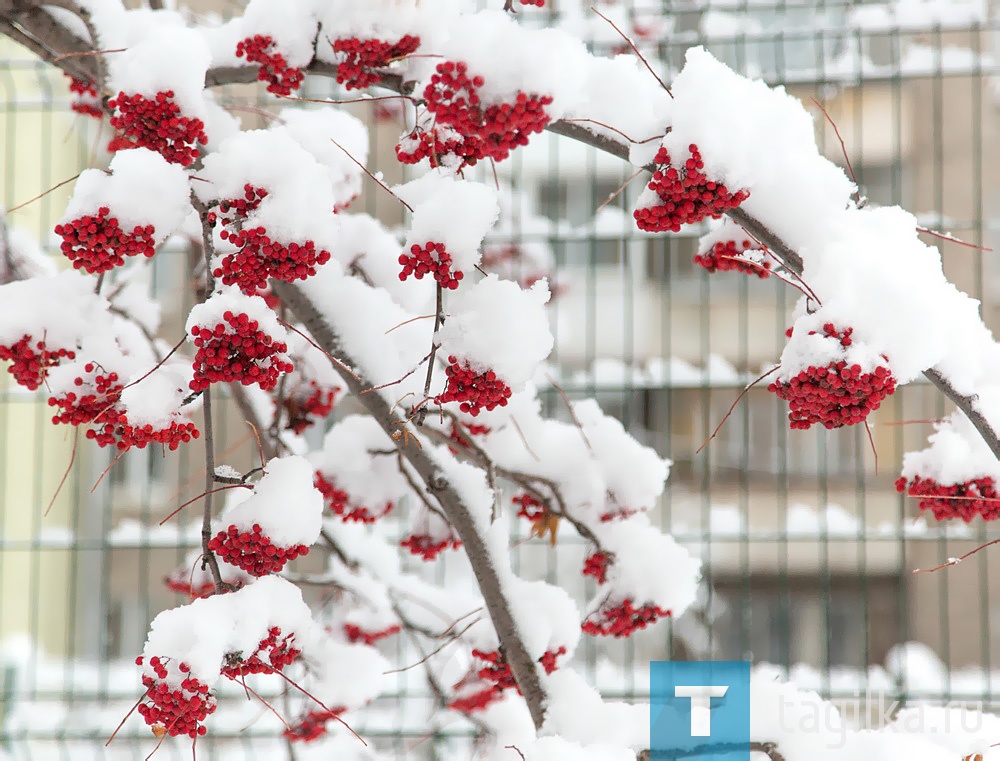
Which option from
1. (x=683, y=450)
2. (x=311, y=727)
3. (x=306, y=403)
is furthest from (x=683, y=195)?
(x=683, y=450)

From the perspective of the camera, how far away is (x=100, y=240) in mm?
912

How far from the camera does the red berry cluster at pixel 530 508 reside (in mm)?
1497

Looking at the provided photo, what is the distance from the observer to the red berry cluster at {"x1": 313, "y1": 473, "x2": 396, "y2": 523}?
1.44 metres

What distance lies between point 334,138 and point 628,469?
679 millimetres

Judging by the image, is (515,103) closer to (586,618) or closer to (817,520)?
(586,618)

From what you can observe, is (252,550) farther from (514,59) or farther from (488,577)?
(514,59)

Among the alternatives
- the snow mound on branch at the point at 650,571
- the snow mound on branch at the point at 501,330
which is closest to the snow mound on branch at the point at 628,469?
the snow mound on branch at the point at 650,571

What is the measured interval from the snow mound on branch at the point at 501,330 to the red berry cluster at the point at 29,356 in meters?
0.45

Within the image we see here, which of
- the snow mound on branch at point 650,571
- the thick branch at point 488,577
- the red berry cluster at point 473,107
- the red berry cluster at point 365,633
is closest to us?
the red berry cluster at point 473,107

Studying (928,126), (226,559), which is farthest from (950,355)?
(928,126)

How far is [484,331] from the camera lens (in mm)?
913

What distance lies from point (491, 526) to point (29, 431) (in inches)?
145

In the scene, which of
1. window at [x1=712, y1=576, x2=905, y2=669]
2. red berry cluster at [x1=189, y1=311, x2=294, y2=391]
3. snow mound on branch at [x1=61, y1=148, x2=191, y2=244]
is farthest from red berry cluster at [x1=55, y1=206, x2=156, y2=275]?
window at [x1=712, y1=576, x2=905, y2=669]

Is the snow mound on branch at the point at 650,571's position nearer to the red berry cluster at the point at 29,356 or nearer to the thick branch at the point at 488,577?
the thick branch at the point at 488,577
